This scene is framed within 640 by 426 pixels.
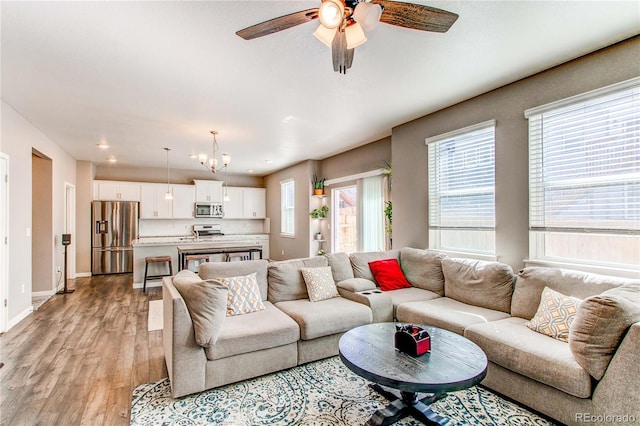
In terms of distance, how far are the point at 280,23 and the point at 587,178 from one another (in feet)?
9.48

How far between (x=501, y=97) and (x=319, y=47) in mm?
2161

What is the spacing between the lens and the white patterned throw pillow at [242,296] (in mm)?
2943

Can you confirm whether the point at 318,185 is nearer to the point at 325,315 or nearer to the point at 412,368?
the point at 325,315

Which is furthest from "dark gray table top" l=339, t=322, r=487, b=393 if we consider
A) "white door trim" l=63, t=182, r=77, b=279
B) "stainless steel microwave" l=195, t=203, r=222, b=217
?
"stainless steel microwave" l=195, t=203, r=222, b=217

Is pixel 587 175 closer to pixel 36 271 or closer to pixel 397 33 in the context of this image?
pixel 397 33

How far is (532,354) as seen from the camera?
6.84ft

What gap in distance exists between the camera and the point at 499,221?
3469mm

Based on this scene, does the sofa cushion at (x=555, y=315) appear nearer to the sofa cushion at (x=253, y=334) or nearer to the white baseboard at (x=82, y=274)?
the sofa cushion at (x=253, y=334)

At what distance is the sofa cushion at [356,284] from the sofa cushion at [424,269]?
65 centimetres

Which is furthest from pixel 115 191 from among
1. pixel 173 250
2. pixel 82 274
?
pixel 173 250

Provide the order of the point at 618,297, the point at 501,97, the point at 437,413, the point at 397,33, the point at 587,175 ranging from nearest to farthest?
the point at 618,297 < the point at 437,413 < the point at 397,33 < the point at 587,175 < the point at 501,97

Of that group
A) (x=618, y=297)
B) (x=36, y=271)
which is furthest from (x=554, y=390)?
(x=36, y=271)

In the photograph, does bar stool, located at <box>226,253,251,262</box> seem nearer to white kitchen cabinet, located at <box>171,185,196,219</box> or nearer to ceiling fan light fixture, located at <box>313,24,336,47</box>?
white kitchen cabinet, located at <box>171,185,196,219</box>

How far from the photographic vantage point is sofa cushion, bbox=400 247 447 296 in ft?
12.2
